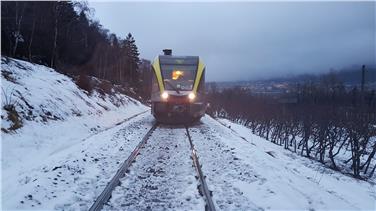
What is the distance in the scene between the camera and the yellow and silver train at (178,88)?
1773 centimetres

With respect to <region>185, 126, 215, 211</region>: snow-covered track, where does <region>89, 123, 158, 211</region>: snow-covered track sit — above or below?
above

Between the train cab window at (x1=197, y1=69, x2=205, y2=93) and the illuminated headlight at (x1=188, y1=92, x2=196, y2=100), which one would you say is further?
the train cab window at (x1=197, y1=69, x2=205, y2=93)

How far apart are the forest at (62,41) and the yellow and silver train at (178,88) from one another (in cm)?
753

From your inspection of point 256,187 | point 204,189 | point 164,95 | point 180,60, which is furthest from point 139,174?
point 180,60

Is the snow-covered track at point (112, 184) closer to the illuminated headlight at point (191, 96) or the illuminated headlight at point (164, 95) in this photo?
the illuminated headlight at point (164, 95)

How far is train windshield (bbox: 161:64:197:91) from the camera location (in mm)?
17984

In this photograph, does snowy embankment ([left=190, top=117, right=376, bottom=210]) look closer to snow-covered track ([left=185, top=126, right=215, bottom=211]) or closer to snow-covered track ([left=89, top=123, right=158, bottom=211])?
snow-covered track ([left=185, top=126, right=215, bottom=211])

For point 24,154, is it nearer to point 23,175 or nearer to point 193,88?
point 23,175

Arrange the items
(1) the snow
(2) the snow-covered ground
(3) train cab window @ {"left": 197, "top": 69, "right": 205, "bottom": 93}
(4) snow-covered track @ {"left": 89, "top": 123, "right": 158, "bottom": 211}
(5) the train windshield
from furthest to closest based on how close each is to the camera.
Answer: (3) train cab window @ {"left": 197, "top": 69, "right": 205, "bottom": 93}, (5) the train windshield, (2) the snow-covered ground, (1) the snow, (4) snow-covered track @ {"left": 89, "top": 123, "right": 158, "bottom": 211}

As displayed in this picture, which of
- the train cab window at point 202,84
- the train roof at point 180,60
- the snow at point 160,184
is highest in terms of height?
the train roof at point 180,60

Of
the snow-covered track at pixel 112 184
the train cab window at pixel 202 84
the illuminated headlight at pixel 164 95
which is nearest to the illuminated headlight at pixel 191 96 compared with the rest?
the train cab window at pixel 202 84

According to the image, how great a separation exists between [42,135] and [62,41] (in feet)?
124

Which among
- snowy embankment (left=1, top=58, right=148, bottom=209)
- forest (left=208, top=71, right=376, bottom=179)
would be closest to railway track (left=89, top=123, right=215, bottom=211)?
snowy embankment (left=1, top=58, right=148, bottom=209)

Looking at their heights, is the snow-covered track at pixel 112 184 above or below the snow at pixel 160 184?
above
